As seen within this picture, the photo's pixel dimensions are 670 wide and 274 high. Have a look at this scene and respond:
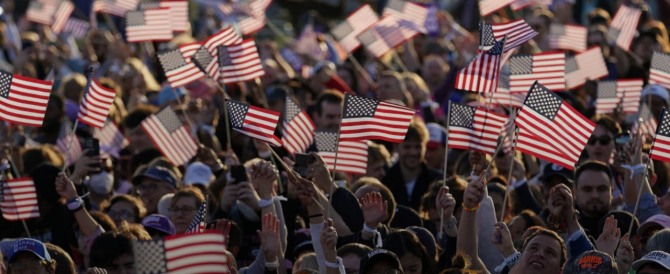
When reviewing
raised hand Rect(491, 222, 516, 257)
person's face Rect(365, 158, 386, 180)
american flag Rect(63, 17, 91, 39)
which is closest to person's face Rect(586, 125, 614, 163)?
person's face Rect(365, 158, 386, 180)

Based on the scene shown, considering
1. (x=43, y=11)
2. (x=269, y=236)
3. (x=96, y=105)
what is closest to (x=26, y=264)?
(x=269, y=236)

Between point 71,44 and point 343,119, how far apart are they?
11748mm

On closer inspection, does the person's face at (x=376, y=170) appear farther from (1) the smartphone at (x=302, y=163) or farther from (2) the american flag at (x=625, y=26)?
(2) the american flag at (x=625, y=26)

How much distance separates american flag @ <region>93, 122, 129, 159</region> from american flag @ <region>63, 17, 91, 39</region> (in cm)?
690

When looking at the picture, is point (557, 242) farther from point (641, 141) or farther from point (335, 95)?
point (335, 95)

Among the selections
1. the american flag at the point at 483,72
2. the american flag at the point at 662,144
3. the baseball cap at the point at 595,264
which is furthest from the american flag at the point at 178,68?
the baseball cap at the point at 595,264

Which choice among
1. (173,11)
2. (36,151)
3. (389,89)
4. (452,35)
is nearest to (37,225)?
(36,151)

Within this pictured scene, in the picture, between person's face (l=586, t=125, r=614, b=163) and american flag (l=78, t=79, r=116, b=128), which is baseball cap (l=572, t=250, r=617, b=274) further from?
american flag (l=78, t=79, r=116, b=128)

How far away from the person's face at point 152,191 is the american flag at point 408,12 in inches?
269

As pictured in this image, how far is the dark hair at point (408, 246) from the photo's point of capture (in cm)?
1181

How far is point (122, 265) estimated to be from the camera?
39.1 feet

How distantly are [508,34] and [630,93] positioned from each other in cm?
291

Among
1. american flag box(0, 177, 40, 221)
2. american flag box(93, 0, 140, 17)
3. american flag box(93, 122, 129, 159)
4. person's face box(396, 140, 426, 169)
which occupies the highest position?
person's face box(396, 140, 426, 169)

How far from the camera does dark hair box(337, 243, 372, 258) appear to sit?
11703 mm
